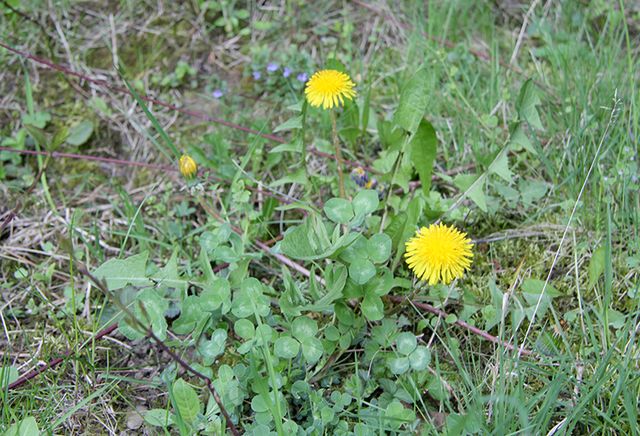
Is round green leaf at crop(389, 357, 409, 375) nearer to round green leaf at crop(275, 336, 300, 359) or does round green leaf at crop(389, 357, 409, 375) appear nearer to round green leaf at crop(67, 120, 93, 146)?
round green leaf at crop(275, 336, 300, 359)

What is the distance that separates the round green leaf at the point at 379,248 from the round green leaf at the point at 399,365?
0.27 metres

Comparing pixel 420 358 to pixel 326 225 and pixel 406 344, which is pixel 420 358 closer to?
pixel 406 344

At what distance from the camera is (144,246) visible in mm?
2311

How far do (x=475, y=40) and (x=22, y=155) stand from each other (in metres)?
1.99

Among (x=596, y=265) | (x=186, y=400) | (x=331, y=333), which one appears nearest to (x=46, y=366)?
(x=186, y=400)

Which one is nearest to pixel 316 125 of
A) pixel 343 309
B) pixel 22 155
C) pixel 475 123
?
pixel 475 123

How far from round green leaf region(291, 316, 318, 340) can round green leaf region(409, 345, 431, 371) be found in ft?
0.89

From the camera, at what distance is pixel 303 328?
5.97 feet

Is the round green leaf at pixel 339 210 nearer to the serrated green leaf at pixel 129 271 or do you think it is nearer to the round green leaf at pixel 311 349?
the round green leaf at pixel 311 349

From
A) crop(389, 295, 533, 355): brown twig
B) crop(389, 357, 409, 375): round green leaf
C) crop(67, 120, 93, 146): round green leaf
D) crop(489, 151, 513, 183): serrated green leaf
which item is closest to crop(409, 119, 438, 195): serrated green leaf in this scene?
crop(489, 151, 513, 183): serrated green leaf

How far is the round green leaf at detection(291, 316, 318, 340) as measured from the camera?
1813mm

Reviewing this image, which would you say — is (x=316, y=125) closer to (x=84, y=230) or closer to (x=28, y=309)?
(x=84, y=230)

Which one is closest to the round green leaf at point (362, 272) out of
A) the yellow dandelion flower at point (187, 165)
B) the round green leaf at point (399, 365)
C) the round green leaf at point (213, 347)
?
the round green leaf at point (399, 365)

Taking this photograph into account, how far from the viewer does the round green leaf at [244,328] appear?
181 cm
